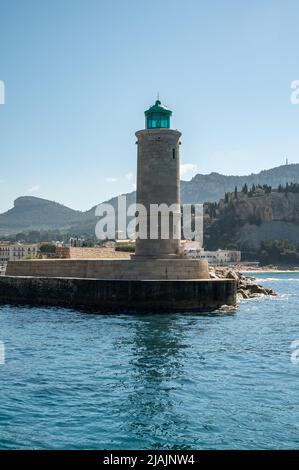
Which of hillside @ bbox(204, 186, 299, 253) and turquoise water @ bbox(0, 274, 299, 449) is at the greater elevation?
hillside @ bbox(204, 186, 299, 253)

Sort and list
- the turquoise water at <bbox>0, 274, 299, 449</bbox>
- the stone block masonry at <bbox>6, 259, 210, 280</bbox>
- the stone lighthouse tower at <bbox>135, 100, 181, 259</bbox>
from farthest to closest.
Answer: the stone lighthouse tower at <bbox>135, 100, 181, 259</bbox>, the stone block masonry at <bbox>6, 259, 210, 280</bbox>, the turquoise water at <bbox>0, 274, 299, 449</bbox>

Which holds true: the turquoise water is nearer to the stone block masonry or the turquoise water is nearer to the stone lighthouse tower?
the stone block masonry

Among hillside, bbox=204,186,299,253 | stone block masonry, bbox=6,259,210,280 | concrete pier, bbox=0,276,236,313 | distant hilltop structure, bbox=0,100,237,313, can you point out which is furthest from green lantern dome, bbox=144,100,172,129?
hillside, bbox=204,186,299,253

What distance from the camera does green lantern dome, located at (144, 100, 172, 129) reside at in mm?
34125

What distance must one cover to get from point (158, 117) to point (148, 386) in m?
22.5

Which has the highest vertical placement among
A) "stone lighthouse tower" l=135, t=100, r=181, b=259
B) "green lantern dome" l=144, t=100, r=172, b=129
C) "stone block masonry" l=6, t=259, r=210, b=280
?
"green lantern dome" l=144, t=100, r=172, b=129

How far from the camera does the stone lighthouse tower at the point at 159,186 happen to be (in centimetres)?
3319

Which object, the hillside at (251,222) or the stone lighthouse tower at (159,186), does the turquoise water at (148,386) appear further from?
the hillside at (251,222)

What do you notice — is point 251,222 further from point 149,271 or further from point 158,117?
point 149,271

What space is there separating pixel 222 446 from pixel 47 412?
4075 millimetres

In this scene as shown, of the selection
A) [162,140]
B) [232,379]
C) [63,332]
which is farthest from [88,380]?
[162,140]

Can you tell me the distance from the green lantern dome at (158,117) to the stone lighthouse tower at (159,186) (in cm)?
62

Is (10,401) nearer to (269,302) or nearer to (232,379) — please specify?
(232,379)

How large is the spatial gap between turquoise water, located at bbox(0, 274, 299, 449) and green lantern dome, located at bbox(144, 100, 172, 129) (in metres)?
13.5
